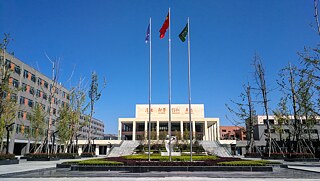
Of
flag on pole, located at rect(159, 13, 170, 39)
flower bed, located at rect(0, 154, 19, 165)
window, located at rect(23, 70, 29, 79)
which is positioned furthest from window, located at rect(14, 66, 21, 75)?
flag on pole, located at rect(159, 13, 170, 39)

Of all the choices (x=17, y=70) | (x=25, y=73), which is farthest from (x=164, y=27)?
(x=25, y=73)

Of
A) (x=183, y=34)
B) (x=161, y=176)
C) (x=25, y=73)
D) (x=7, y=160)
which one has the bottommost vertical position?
(x=7, y=160)

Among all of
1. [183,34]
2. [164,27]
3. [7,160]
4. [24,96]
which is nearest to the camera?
[183,34]

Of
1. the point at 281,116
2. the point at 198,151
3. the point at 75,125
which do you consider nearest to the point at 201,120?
the point at 198,151

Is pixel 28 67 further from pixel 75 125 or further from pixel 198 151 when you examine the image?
pixel 198 151

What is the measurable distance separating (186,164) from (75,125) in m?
24.3

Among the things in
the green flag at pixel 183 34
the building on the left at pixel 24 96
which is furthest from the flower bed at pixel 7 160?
the building on the left at pixel 24 96

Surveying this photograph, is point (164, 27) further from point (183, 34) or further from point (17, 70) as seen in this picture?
point (17, 70)

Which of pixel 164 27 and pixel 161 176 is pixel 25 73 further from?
pixel 161 176

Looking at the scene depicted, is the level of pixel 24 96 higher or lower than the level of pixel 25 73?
lower

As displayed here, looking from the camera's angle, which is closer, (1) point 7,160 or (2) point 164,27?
(2) point 164,27

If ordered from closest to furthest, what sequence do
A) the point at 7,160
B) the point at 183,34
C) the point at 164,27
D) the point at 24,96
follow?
1. the point at 183,34
2. the point at 164,27
3. the point at 7,160
4. the point at 24,96

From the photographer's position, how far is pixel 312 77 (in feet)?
54.1

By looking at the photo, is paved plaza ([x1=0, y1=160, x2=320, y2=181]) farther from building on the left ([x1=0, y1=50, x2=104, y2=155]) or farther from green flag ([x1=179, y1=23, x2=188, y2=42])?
building on the left ([x1=0, y1=50, x2=104, y2=155])
